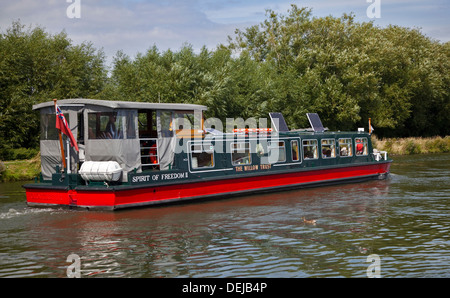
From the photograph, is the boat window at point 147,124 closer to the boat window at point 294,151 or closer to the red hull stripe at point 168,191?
the red hull stripe at point 168,191

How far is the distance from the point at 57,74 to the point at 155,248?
93.0 ft

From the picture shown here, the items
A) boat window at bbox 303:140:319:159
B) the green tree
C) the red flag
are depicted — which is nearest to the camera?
the red flag

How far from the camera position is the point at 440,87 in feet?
210

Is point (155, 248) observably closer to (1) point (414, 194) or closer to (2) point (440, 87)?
(1) point (414, 194)

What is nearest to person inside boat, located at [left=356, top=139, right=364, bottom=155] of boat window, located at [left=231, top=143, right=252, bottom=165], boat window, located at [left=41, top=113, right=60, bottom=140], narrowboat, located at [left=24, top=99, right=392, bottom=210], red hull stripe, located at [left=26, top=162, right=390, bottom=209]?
red hull stripe, located at [left=26, top=162, right=390, bottom=209]

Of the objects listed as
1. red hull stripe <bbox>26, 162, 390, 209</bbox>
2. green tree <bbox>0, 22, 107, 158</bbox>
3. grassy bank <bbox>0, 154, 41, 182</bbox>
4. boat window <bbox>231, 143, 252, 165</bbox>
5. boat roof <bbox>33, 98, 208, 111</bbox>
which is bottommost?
red hull stripe <bbox>26, 162, 390, 209</bbox>

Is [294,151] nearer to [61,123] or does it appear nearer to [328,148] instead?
[328,148]

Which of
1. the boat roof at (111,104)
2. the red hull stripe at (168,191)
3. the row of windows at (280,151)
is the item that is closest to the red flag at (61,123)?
the boat roof at (111,104)

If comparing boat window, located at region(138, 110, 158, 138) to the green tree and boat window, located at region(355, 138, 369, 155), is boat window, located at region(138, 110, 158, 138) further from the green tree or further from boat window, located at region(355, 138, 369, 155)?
the green tree

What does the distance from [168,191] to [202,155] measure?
2346 mm

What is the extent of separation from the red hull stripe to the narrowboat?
33mm

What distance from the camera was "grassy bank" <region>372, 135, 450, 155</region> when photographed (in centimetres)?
4850

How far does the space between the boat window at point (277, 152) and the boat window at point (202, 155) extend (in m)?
3.31

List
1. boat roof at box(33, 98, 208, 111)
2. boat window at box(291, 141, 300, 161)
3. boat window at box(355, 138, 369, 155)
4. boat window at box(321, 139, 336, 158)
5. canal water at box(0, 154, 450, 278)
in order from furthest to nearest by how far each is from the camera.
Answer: boat window at box(355, 138, 369, 155), boat window at box(321, 139, 336, 158), boat window at box(291, 141, 300, 161), boat roof at box(33, 98, 208, 111), canal water at box(0, 154, 450, 278)
